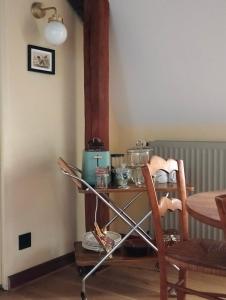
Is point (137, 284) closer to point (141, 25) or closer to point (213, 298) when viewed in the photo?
point (213, 298)

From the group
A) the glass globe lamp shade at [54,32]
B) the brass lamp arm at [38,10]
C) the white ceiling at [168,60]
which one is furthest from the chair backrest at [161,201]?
the brass lamp arm at [38,10]

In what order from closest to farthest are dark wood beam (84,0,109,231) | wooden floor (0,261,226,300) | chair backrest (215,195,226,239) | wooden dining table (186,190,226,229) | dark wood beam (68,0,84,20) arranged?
chair backrest (215,195,226,239), wooden dining table (186,190,226,229), wooden floor (0,261,226,300), dark wood beam (84,0,109,231), dark wood beam (68,0,84,20)

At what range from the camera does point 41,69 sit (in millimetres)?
3086

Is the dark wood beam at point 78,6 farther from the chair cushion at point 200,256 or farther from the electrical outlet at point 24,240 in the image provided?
the chair cushion at point 200,256

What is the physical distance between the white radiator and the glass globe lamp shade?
1.23 m

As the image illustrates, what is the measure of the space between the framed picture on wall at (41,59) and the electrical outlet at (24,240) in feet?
3.93

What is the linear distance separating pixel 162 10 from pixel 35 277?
7.09 ft

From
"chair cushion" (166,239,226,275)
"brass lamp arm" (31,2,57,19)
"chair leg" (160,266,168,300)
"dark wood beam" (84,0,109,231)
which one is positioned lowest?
"chair leg" (160,266,168,300)

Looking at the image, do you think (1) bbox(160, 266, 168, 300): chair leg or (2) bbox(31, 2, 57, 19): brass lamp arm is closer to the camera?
(1) bbox(160, 266, 168, 300): chair leg

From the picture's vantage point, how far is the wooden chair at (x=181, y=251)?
1.94 metres

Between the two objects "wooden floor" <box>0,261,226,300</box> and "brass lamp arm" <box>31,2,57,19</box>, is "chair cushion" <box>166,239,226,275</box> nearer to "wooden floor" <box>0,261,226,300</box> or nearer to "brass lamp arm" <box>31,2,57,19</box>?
"wooden floor" <box>0,261,226,300</box>

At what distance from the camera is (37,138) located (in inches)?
122

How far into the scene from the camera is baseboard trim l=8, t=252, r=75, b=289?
295cm

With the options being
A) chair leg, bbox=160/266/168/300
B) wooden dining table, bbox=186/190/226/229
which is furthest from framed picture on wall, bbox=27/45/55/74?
chair leg, bbox=160/266/168/300
